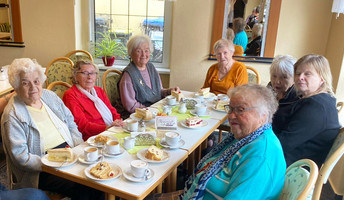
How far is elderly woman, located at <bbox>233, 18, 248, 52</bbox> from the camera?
3439mm

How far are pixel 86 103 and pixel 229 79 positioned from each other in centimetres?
157

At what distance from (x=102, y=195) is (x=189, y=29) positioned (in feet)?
8.19

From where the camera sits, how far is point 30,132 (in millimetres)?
1562

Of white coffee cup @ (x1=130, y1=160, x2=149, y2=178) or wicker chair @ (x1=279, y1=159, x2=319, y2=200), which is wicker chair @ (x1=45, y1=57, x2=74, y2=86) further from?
wicker chair @ (x1=279, y1=159, x2=319, y2=200)

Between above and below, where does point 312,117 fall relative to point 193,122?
above

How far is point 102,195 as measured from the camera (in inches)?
67.8

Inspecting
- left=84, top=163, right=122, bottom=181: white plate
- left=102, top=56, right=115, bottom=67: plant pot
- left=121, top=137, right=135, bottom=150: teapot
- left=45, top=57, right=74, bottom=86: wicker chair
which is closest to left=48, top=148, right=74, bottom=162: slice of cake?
left=84, top=163, right=122, bottom=181: white plate

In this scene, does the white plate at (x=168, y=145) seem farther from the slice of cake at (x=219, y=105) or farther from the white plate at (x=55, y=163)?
the slice of cake at (x=219, y=105)

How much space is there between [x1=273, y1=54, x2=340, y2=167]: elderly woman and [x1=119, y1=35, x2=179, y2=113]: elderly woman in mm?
1436

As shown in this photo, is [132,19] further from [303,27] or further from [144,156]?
[144,156]

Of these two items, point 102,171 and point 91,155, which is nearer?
point 102,171

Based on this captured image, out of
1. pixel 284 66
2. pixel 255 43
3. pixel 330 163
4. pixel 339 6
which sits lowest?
pixel 330 163

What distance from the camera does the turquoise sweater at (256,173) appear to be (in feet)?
3.44

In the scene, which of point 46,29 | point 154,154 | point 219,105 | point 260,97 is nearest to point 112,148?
point 154,154
